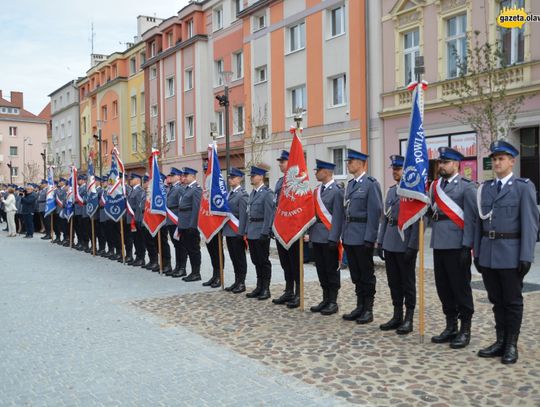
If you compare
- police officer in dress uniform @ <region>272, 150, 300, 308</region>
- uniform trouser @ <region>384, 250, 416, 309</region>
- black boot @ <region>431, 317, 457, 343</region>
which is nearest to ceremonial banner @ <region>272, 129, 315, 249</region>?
police officer in dress uniform @ <region>272, 150, 300, 308</region>

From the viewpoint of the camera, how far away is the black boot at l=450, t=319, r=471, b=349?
604cm

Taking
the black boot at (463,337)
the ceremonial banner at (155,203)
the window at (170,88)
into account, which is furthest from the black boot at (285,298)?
the window at (170,88)

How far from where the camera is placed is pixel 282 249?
29.3 ft

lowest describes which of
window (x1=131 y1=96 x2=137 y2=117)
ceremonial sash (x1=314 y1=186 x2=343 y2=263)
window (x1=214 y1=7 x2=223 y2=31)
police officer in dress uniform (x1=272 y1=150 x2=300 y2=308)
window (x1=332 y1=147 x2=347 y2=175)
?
police officer in dress uniform (x1=272 y1=150 x2=300 y2=308)

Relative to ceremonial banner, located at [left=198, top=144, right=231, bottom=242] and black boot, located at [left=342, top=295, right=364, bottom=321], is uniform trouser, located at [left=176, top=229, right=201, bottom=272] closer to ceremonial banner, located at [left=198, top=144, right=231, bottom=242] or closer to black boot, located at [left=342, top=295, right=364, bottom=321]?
ceremonial banner, located at [left=198, top=144, right=231, bottom=242]

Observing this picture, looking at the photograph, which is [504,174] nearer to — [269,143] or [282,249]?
[282,249]

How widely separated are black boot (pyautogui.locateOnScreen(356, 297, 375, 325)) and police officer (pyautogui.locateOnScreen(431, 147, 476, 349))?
103 centimetres

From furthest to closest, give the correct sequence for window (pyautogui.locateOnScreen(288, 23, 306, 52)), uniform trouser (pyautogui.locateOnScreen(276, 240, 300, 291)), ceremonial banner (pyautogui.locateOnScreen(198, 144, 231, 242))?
1. window (pyautogui.locateOnScreen(288, 23, 306, 52))
2. ceremonial banner (pyautogui.locateOnScreen(198, 144, 231, 242))
3. uniform trouser (pyautogui.locateOnScreen(276, 240, 300, 291))

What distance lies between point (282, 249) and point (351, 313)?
1811 mm

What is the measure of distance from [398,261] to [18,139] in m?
77.7

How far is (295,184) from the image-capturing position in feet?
27.3

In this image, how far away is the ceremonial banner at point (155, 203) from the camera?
11863 mm

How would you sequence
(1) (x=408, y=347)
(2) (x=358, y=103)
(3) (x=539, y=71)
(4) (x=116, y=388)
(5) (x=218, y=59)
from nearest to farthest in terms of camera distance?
(4) (x=116, y=388), (1) (x=408, y=347), (3) (x=539, y=71), (2) (x=358, y=103), (5) (x=218, y=59)

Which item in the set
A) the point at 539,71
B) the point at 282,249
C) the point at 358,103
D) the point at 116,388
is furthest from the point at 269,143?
the point at 116,388
